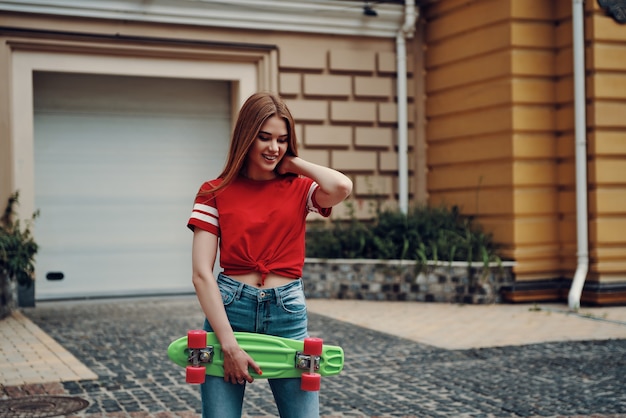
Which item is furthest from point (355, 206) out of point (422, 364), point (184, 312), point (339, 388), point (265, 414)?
point (265, 414)

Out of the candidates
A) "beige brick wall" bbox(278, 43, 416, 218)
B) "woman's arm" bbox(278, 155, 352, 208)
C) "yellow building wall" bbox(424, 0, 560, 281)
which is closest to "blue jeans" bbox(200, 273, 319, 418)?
"woman's arm" bbox(278, 155, 352, 208)

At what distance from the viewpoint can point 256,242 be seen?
3178mm

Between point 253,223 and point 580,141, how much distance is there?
Result: 884 centimetres

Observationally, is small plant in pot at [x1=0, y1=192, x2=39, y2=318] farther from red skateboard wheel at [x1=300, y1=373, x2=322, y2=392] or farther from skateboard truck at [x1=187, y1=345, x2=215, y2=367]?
red skateboard wheel at [x1=300, y1=373, x2=322, y2=392]

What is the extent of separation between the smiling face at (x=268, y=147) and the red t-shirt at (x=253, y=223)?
8 centimetres

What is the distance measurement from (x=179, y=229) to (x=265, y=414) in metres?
7.67

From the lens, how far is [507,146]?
1173 cm

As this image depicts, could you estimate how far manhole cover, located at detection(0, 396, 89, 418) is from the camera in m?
5.81

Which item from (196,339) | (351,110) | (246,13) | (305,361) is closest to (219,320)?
(196,339)

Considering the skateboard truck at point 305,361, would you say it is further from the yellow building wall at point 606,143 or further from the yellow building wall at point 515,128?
the yellow building wall at point 515,128

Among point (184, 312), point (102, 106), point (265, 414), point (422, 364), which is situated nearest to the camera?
point (265, 414)

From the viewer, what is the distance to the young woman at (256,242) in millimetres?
3152

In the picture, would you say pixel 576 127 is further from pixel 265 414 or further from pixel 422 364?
pixel 265 414

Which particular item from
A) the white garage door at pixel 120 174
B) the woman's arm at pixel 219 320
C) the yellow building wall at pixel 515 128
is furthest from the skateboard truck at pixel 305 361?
the white garage door at pixel 120 174
